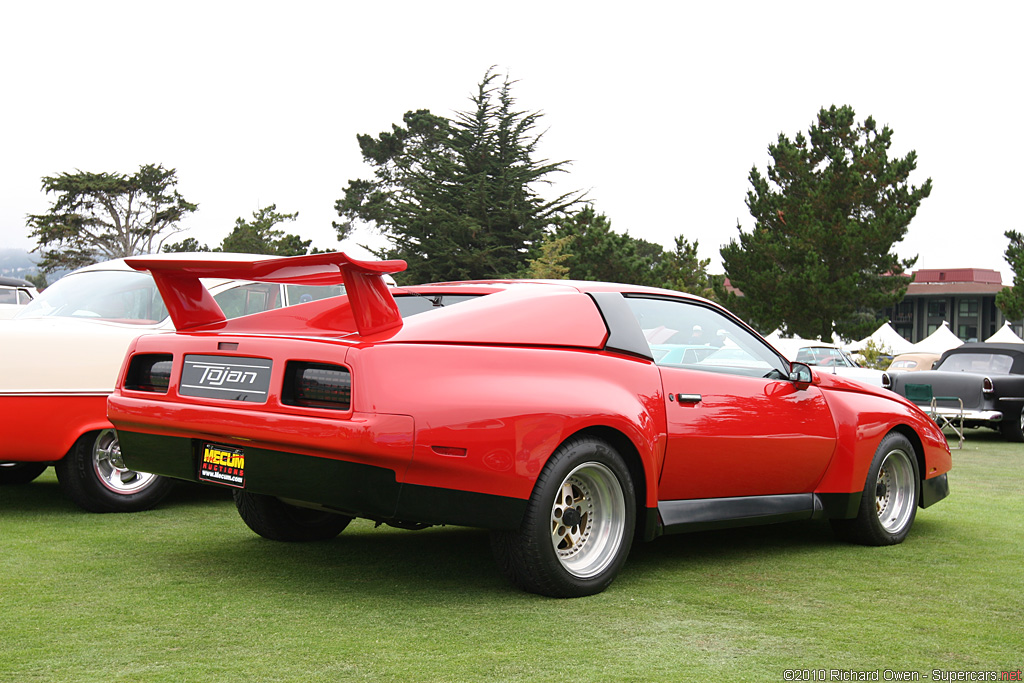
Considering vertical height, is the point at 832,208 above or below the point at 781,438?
above

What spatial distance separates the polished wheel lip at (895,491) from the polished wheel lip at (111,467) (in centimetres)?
463

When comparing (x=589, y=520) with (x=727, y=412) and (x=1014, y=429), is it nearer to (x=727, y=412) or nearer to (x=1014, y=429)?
(x=727, y=412)

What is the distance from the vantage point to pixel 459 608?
170 inches

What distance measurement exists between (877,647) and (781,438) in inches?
69.1

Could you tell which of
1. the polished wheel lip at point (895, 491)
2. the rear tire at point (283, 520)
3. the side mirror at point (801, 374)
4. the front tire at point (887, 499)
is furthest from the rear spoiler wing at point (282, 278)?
the polished wheel lip at point (895, 491)

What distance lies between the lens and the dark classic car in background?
48.4 ft

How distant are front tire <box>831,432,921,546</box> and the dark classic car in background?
8969mm

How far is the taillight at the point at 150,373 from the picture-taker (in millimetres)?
4920

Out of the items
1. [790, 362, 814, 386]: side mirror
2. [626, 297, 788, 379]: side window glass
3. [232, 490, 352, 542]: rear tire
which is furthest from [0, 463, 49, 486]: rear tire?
[790, 362, 814, 386]: side mirror

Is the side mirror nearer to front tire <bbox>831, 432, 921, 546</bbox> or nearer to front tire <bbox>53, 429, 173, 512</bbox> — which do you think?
front tire <bbox>831, 432, 921, 546</bbox>

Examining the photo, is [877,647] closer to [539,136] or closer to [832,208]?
[832,208]

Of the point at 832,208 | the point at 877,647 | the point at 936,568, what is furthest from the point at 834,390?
the point at 832,208

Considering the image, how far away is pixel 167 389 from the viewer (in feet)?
15.9

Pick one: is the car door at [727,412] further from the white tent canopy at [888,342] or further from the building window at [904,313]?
the building window at [904,313]
